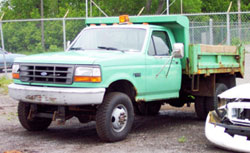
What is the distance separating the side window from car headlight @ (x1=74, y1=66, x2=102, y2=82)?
1.55 m

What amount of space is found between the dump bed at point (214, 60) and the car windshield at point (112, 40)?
1.20 metres

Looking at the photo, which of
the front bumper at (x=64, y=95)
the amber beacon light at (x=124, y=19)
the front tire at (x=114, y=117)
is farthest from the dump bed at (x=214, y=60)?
the front bumper at (x=64, y=95)

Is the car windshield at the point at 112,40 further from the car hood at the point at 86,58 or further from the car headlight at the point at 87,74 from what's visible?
the car headlight at the point at 87,74

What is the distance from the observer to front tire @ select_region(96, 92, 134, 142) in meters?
7.28

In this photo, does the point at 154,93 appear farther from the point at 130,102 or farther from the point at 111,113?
the point at 111,113

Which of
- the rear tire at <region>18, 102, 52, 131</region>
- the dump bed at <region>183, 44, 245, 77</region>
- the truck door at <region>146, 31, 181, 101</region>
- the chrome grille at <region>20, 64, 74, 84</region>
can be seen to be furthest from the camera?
the dump bed at <region>183, 44, 245, 77</region>

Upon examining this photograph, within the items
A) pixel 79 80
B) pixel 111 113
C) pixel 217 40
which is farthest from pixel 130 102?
pixel 217 40

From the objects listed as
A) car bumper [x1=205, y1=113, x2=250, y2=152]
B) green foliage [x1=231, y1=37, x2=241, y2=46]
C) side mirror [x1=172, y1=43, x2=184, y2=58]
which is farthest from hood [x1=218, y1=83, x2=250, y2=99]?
green foliage [x1=231, y1=37, x2=241, y2=46]

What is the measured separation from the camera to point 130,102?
774 cm

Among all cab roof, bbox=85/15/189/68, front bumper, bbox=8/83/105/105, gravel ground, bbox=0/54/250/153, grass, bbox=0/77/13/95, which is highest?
cab roof, bbox=85/15/189/68

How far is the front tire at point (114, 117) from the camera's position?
728 cm

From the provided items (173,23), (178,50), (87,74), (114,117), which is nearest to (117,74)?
(87,74)

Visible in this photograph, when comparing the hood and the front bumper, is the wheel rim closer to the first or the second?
the front bumper

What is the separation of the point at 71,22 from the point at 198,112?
7.03 m
